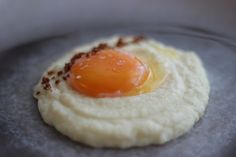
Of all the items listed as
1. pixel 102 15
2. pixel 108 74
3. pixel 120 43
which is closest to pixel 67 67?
pixel 108 74

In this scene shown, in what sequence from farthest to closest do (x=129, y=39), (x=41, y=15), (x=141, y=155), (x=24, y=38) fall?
1. (x=41, y=15)
2. (x=24, y=38)
3. (x=129, y=39)
4. (x=141, y=155)

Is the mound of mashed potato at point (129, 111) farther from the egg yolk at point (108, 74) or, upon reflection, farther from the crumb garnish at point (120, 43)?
the crumb garnish at point (120, 43)

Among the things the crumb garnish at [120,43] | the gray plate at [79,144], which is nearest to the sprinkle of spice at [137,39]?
the crumb garnish at [120,43]

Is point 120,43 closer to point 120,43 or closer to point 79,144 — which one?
point 120,43

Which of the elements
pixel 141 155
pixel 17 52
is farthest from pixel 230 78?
pixel 17 52

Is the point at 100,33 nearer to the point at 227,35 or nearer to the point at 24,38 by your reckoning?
the point at 24,38
